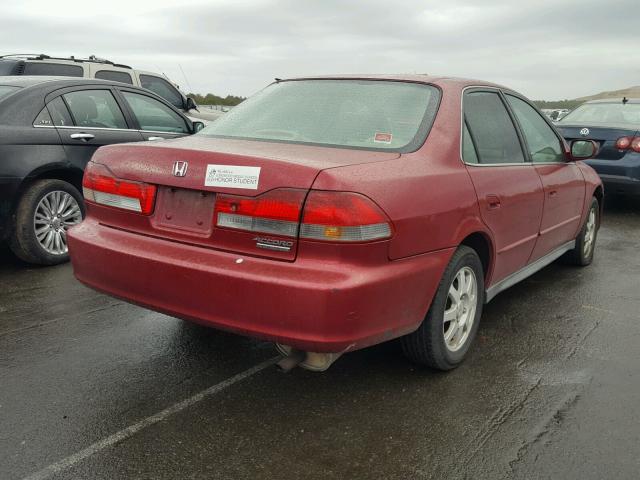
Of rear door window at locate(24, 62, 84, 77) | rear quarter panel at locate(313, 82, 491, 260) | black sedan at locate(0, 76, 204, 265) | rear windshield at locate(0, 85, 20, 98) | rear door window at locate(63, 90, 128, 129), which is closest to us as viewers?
rear quarter panel at locate(313, 82, 491, 260)

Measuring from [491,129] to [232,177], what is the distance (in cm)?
184

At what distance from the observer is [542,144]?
4.52 m

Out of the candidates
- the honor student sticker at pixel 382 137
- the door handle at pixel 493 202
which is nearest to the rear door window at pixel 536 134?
the door handle at pixel 493 202

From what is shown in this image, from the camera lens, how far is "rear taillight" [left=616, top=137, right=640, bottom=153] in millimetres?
7922

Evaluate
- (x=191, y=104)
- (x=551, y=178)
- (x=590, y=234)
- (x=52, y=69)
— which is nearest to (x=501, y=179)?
(x=551, y=178)

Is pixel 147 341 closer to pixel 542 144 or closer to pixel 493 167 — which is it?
pixel 493 167

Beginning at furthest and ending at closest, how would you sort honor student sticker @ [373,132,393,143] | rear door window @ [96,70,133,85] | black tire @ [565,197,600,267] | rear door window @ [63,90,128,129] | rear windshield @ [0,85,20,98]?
rear door window @ [96,70,133,85] < rear door window @ [63,90,128,129] < black tire @ [565,197,600,267] < rear windshield @ [0,85,20,98] < honor student sticker @ [373,132,393,143]

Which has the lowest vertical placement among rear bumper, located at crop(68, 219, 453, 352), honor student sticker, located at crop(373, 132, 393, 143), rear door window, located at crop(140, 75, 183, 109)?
rear bumper, located at crop(68, 219, 453, 352)

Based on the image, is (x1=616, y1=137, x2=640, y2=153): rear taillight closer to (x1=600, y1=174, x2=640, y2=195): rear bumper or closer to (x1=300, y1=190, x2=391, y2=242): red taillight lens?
(x1=600, y1=174, x2=640, y2=195): rear bumper

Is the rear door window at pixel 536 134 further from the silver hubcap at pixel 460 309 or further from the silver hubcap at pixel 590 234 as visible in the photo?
the silver hubcap at pixel 460 309

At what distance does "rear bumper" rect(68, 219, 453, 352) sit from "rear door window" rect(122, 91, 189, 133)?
3674 millimetres

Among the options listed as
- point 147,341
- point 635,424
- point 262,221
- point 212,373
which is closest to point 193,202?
point 262,221

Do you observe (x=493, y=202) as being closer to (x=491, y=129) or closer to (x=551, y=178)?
(x=491, y=129)

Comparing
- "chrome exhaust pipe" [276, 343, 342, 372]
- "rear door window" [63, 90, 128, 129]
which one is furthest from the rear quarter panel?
"rear door window" [63, 90, 128, 129]
